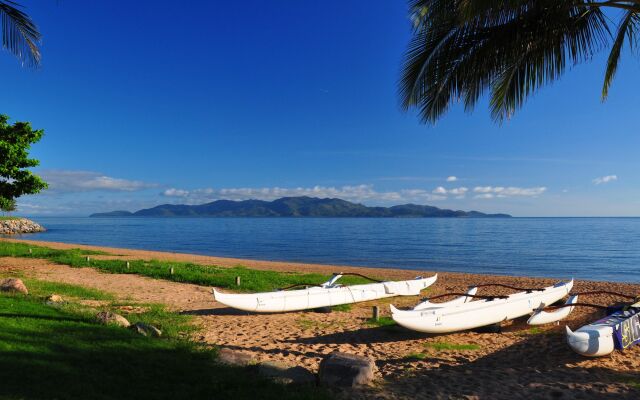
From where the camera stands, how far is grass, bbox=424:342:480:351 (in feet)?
26.8

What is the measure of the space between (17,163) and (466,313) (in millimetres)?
16145

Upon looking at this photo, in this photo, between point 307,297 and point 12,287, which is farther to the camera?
point 307,297

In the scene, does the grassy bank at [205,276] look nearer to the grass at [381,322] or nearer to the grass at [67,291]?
the grass at [67,291]

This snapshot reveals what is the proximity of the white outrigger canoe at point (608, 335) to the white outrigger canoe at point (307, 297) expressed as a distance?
605 centimetres

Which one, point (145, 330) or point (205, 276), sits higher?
point (145, 330)

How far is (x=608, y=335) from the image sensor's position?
7145 mm

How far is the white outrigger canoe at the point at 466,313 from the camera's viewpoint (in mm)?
8211

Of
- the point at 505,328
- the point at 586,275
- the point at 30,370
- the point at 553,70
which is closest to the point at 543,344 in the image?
the point at 505,328

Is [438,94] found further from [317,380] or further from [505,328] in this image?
[505,328]

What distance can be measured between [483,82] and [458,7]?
1663mm

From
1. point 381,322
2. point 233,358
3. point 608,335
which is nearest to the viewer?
point 233,358

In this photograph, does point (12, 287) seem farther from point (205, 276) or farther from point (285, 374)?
point (285, 374)

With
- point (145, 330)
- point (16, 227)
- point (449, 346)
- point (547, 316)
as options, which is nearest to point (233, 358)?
point (145, 330)

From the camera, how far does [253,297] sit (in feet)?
34.3
